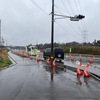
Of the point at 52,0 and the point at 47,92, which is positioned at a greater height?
the point at 52,0

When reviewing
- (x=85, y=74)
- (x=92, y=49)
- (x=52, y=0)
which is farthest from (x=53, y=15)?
(x=92, y=49)

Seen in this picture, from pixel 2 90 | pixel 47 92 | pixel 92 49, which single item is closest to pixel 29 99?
pixel 47 92

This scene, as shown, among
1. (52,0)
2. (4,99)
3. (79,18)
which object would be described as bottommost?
(4,99)

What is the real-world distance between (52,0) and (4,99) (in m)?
28.5

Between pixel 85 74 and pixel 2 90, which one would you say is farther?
pixel 85 74

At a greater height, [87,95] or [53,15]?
[53,15]

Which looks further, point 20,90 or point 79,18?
point 79,18

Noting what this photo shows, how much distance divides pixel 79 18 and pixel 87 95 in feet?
82.3

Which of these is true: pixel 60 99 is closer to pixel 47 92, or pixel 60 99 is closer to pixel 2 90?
pixel 47 92

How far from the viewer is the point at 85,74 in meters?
19.5

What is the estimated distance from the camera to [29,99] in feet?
33.8

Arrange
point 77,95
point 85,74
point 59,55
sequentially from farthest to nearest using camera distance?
point 59,55, point 85,74, point 77,95

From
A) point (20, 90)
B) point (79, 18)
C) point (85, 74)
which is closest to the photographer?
point (20, 90)

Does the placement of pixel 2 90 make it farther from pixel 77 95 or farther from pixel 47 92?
pixel 77 95
